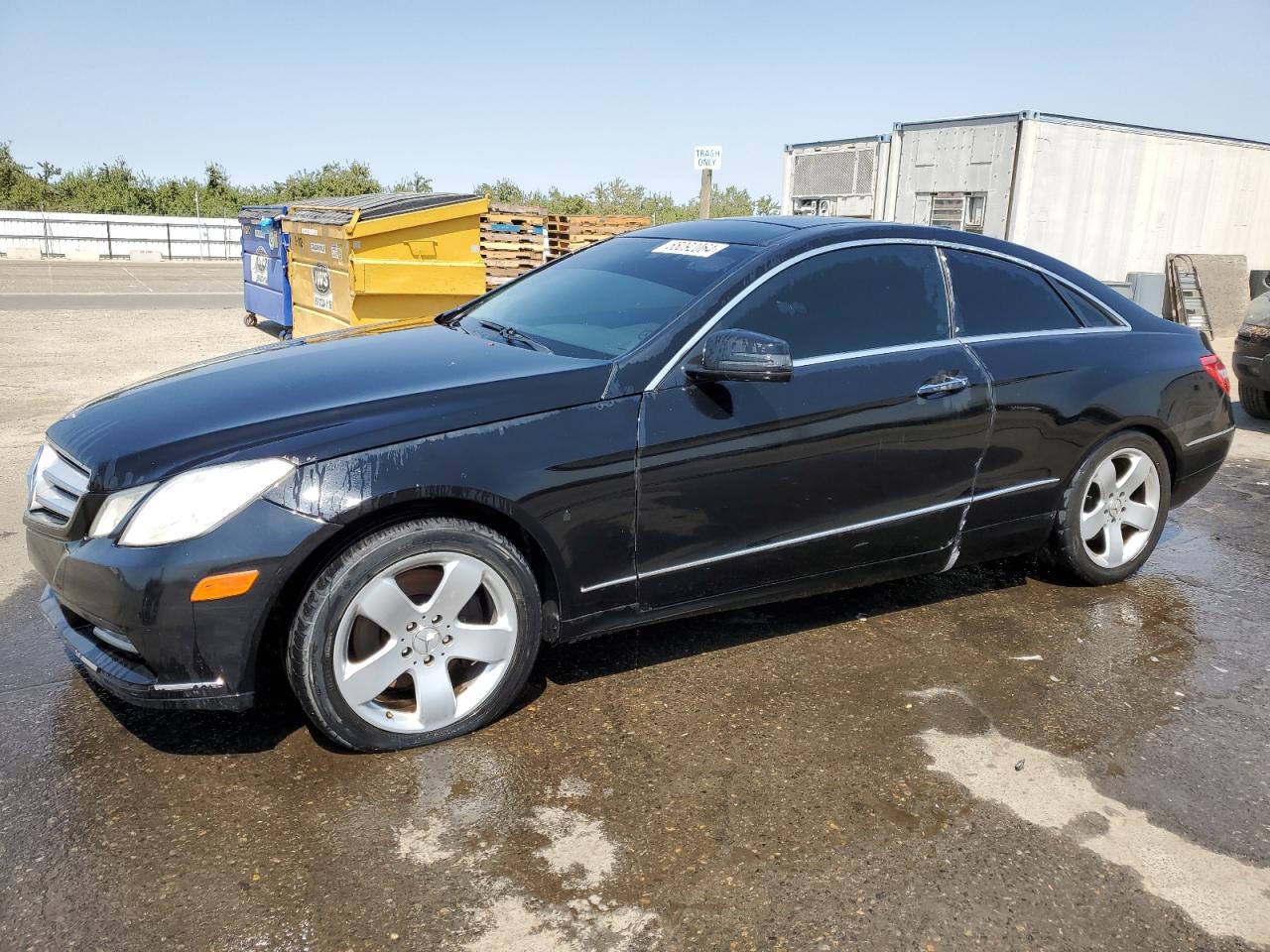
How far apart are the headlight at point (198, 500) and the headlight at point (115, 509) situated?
0.04 meters

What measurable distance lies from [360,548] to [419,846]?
0.81 m

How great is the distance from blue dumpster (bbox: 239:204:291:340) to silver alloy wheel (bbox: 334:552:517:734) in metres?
10.2

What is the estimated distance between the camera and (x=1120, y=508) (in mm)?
4414

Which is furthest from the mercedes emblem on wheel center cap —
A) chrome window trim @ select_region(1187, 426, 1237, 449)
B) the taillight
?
the taillight

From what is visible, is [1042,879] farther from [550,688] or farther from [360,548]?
[360,548]

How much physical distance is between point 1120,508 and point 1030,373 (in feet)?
3.00

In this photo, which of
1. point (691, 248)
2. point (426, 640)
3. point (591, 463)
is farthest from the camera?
point (691, 248)

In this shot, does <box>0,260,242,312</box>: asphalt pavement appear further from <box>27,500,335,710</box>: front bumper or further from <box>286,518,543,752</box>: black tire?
<box>286,518,543,752</box>: black tire

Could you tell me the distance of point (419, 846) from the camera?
2.57 meters

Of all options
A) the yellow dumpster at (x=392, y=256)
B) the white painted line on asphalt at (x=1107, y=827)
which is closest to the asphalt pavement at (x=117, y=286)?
the yellow dumpster at (x=392, y=256)

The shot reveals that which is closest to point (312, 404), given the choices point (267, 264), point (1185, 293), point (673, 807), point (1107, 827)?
point (673, 807)

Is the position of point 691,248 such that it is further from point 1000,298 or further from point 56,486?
point 56,486

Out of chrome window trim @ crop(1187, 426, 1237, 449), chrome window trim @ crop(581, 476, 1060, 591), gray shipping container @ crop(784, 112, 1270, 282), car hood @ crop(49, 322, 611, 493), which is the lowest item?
chrome window trim @ crop(581, 476, 1060, 591)

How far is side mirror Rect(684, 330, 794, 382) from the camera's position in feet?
10.3
